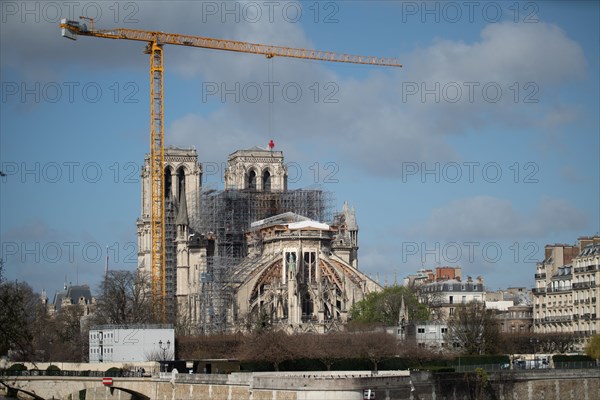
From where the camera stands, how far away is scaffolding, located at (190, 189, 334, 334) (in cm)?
12136

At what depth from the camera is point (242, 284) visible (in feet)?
402

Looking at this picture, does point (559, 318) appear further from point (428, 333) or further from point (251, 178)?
point (251, 178)

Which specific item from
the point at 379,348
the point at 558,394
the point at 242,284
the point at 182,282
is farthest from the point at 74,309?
the point at 558,394

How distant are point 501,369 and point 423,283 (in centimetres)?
6046

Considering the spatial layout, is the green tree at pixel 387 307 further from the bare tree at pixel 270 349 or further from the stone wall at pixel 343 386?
the stone wall at pixel 343 386

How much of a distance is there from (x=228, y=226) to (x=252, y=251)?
6.11 m

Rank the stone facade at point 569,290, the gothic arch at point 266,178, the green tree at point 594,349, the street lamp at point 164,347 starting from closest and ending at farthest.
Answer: the green tree at point 594,349 < the street lamp at point 164,347 < the stone facade at point 569,290 < the gothic arch at point 266,178

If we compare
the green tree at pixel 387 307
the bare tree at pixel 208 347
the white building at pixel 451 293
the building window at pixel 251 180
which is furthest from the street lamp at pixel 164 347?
the building window at pixel 251 180

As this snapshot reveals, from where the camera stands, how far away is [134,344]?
90188 mm

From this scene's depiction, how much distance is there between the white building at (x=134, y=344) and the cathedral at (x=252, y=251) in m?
14.3

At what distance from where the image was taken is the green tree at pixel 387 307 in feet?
369

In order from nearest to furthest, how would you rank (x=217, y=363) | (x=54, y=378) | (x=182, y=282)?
1. (x=54, y=378)
2. (x=217, y=363)
3. (x=182, y=282)

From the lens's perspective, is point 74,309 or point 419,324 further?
point 74,309

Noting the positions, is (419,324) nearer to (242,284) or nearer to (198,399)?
(242,284)
